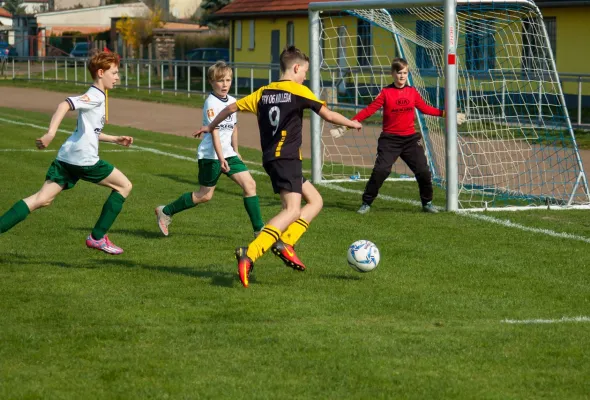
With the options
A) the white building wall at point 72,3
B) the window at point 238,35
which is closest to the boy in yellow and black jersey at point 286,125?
the window at point 238,35

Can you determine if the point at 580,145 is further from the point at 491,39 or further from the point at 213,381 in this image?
the point at 213,381

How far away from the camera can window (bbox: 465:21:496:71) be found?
13656 millimetres

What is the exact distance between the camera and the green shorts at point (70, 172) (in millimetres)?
8734

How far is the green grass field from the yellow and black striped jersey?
3.32 ft

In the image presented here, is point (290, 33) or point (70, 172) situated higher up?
point (290, 33)

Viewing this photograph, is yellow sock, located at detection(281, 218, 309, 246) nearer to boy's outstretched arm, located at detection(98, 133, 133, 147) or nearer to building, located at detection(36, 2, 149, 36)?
boy's outstretched arm, located at detection(98, 133, 133, 147)

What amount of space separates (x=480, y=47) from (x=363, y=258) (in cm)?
692

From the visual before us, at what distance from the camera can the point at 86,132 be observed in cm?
873

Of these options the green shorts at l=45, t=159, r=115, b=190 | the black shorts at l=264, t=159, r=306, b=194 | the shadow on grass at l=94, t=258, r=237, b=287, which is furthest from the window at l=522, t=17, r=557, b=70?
the green shorts at l=45, t=159, r=115, b=190

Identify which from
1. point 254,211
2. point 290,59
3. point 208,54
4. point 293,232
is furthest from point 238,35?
point 290,59

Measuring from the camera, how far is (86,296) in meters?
7.40

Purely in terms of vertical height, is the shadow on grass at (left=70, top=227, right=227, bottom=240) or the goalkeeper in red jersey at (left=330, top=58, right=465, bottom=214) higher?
the goalkeeper in red jersey at (left=330, top=58, right=465, bottom=214)

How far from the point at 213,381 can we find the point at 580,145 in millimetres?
15860

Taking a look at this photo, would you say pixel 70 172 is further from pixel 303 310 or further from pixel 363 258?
pixel 303 310
